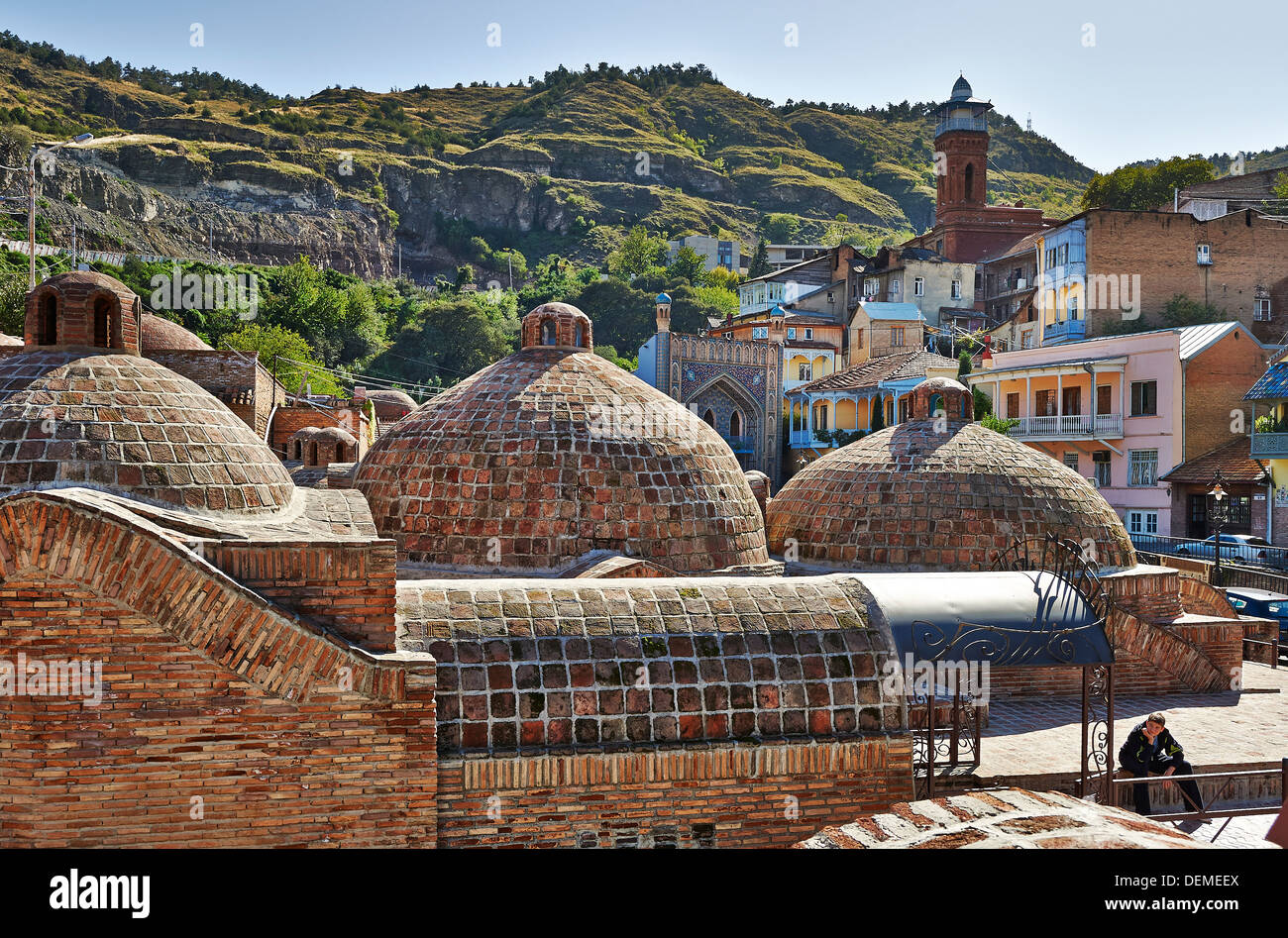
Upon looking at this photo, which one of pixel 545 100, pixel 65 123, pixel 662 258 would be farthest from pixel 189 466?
pixel 545 100

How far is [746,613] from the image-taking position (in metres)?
8.59

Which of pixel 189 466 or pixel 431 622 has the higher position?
pixel 189 466

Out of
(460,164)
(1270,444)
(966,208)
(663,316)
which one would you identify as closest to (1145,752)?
(1270,444)

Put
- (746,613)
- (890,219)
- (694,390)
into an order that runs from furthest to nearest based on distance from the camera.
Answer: (890,219) < (694,390) < (746,613)

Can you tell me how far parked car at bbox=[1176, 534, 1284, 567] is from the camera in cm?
2556

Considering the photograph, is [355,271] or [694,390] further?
[355,271]

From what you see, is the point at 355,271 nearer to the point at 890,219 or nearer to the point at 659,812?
the point at 890,219

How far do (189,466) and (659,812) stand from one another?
16.6 ft

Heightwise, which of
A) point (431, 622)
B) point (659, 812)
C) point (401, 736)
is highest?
point (431, 622)

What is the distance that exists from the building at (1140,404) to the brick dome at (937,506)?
1674cm

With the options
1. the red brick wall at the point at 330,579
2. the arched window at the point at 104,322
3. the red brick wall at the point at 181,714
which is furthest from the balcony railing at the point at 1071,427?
the red brick wall at the point at 181,714

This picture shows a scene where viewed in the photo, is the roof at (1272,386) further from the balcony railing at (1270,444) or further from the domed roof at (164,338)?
the domed roof at (164,338)

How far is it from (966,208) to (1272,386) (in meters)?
35.5

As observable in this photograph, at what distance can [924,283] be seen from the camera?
55719mm
